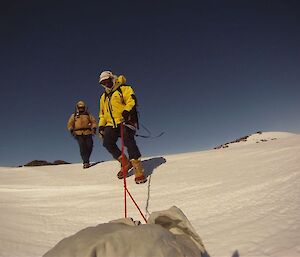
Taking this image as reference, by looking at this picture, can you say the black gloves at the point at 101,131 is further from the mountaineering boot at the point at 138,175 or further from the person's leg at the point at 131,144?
the mountaineering boot at the point at 138,175

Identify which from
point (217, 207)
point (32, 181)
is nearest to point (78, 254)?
point (217, 207)

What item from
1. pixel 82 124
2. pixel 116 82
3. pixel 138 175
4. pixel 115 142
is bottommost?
pixel 138 175

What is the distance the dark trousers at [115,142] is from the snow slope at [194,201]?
42 cm

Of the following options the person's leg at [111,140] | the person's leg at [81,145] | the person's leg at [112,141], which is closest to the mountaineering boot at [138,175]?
the person's leg at [112,141]

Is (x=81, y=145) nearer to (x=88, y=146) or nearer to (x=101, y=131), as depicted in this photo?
(x=88, y=146)

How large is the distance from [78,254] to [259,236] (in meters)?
1.34

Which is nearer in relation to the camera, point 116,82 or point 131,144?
point 131,144

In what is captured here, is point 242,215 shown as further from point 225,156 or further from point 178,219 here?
point 225,156

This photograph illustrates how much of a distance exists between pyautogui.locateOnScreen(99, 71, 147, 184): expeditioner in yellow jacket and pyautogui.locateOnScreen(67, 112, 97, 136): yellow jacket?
213cm

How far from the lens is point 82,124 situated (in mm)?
7414

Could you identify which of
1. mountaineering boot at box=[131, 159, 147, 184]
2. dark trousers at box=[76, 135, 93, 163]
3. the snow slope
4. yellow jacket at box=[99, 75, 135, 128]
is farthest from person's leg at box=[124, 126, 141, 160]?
dark trousers at box=[76, 135, 93, 163]

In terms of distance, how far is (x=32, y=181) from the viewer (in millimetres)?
5484

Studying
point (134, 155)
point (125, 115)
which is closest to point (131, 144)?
point (134, 155)

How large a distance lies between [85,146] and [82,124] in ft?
1.72
